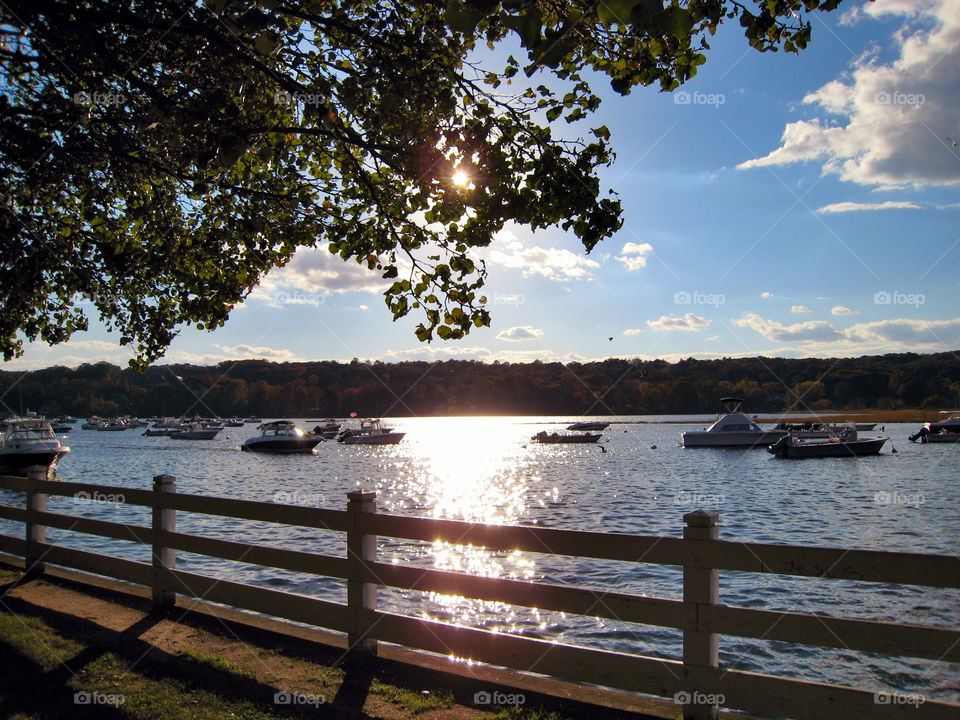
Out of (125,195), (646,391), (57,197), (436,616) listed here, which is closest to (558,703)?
(436,616)

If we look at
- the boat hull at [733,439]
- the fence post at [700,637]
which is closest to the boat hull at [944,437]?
the boat hull at [733,439]

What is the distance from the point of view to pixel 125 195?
11.3 m

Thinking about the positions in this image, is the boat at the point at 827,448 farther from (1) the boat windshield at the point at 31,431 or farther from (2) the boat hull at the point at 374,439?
(1) the boat windshield at the point at 31,431

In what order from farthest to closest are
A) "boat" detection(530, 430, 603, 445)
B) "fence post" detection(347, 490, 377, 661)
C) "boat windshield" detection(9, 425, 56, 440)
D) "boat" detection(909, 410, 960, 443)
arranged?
1. "boat" detection(530, 430, 603, 445)
2. "boat" detection(909, 410, 960, 443)
3. "boat windshield" detection(9, 425, 56, 440)
4. "fence post" detection(347, 490, 377, 661)

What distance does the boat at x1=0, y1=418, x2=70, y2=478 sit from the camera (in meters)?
45.5

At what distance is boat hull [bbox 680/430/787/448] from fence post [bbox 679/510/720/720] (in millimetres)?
76925

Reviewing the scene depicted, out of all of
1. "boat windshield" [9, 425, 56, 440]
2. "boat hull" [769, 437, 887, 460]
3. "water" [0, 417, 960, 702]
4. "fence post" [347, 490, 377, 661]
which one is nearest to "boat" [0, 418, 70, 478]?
"boat windshield" [9, 425, 56, 440]

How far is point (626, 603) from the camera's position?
17.2 feet

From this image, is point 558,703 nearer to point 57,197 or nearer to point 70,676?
point 70,676

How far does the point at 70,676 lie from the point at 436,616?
7861 mm

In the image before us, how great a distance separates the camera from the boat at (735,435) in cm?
7719

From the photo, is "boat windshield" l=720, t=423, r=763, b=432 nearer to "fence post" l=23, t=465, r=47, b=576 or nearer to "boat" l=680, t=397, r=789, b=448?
"boat" l=680, t=397, r=789, b=448

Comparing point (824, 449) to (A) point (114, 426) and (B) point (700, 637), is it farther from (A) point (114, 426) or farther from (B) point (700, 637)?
(A) point (114, 426)

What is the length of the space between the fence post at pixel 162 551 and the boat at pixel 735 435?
7688 cm
